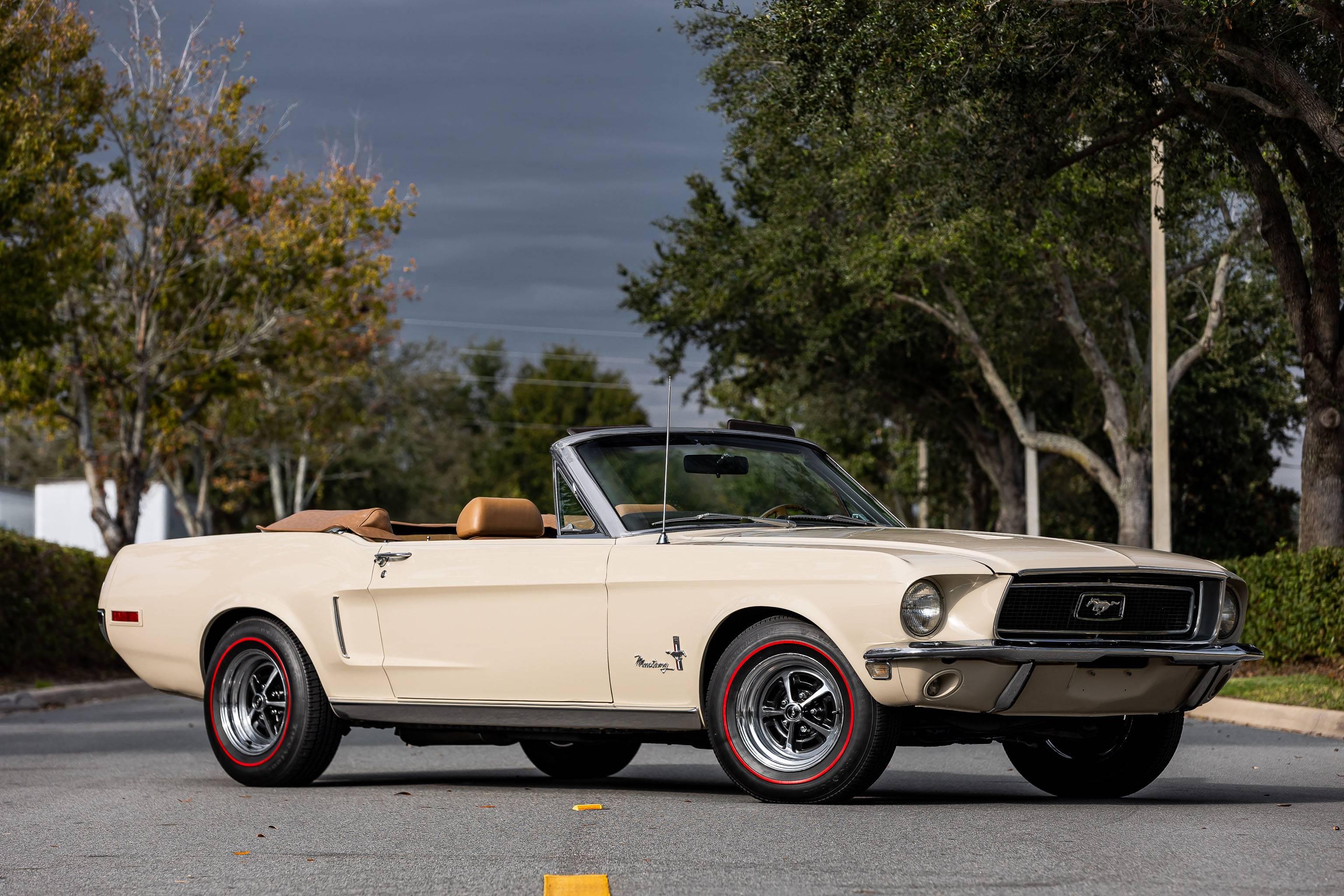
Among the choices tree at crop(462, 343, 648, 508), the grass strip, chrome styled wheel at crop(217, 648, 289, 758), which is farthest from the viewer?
tree at crop(462, 343, 648, 508)

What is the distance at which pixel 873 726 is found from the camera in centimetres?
696

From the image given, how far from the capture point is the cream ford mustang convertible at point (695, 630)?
22.9 ft

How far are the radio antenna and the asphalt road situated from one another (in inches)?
47.8

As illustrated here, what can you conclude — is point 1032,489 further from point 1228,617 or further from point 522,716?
point 522,716

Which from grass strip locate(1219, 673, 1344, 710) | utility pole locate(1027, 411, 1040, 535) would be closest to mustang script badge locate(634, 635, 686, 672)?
grass strip locate(1219, 673, 1344, 710)

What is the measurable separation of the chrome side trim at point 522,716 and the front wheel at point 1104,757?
1599 mm

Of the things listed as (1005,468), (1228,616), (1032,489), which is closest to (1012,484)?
(1005,468)

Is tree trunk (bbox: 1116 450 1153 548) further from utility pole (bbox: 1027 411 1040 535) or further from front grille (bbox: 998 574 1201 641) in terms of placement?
front grille (bbox: 998 574 1201 641)

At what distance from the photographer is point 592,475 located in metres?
8.34

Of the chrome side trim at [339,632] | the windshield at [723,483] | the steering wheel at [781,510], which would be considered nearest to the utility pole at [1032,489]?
the windshield at [723,483]

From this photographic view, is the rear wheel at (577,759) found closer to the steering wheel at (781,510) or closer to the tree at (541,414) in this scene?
the steering wheel at (781,510)

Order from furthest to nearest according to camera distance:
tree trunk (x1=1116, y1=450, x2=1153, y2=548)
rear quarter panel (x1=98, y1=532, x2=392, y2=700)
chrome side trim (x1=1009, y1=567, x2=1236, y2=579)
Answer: tree trunk (x1=1116, y1=450, x2=1153, y2=548), rear quarter panel (x1=98, y1=532, x2=392, y2=700), chrome side trim (x1=1009, y1=567, x2=1236, y2=579)

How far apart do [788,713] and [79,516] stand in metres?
59.2

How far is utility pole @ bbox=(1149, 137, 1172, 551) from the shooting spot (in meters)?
21.0
